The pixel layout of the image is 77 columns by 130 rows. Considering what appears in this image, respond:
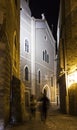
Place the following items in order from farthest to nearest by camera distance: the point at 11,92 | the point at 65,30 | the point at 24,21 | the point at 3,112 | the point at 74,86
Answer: the point at 24,21, the point at 65,30, the point at 74,86, the point at 11,92, the point at 3,112

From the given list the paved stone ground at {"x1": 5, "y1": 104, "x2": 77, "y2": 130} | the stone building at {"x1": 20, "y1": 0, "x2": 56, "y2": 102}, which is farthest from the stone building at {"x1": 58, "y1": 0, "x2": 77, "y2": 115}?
the stone building at {"x1": 20, "y1": 0, "x2": 56, "y2": 102}

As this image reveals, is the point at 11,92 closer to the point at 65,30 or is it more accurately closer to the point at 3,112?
the point at 3,112

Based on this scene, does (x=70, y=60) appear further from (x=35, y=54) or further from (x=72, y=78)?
(x=35, y=54)

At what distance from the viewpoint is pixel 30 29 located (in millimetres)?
36750

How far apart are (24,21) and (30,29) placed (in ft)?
7.69

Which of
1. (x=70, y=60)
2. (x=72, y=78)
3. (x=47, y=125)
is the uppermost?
(x=70, y=60)

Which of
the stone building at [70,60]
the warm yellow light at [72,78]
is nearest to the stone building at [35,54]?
the stone building at [70,60]

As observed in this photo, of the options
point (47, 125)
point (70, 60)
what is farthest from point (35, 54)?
point (47, 125)

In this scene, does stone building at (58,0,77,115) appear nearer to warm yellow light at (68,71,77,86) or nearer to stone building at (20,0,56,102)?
warm yellow light at (68,71,77,86)

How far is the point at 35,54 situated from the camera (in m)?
37.5

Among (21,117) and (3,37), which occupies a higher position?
(3,37)

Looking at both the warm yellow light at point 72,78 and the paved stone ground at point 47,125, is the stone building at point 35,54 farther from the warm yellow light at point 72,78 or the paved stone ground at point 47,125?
the paved stone ground at point 47,125

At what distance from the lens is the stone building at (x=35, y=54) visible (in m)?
34.0

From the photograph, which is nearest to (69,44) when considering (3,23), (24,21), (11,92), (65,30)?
(65,30)
